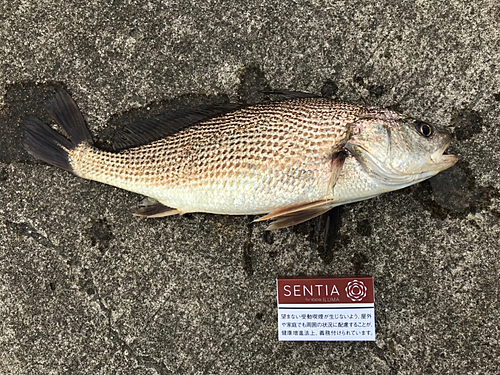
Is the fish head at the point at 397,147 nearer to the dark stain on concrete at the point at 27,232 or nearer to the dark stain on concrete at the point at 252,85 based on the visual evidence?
the dark stain on concrete at the point at 252,85

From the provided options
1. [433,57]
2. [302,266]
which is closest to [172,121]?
[302,266]

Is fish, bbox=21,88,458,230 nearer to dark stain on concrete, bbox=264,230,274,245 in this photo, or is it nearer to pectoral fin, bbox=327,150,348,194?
→ pectoral fin, bbox=327,150,348,194

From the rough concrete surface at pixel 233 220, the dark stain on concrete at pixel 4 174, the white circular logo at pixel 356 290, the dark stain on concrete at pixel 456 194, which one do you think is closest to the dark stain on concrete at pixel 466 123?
the rough concrete surface at pixel 233 220

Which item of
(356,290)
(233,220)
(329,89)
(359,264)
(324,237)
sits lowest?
(356,290)

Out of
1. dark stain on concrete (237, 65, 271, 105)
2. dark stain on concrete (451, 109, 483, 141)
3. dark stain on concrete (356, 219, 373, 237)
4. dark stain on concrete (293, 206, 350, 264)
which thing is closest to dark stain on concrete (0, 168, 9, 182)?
dark stain on concrete (237, 65, 271, 105)

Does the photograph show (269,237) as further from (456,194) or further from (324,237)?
(456,194)

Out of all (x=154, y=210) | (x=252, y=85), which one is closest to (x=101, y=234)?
(x=154, y=210)
